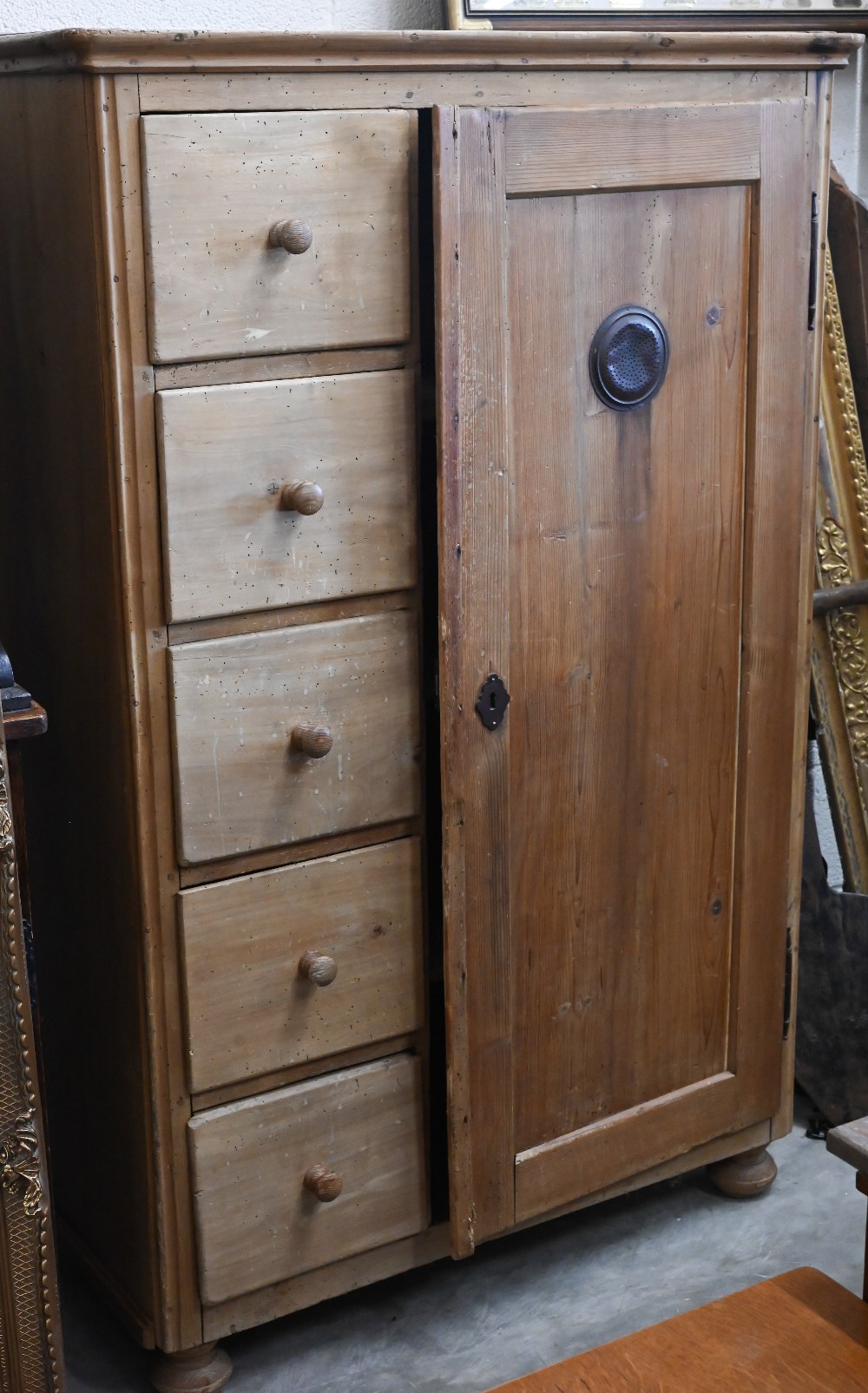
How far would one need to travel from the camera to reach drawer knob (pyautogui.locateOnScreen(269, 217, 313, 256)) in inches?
60.2

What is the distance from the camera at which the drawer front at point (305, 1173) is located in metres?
1.75

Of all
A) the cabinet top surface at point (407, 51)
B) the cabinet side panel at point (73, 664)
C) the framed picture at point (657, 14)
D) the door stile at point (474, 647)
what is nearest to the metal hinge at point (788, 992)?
the door stile at point (474, 647)

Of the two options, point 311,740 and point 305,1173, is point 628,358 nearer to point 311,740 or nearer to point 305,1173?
point 311,740

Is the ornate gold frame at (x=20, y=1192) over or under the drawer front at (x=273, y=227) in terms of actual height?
under

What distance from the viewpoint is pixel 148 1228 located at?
1.76m

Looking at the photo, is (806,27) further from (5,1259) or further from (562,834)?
(5,1259)

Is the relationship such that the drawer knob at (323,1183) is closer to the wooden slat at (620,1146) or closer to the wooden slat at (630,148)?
the wooden slat at (620,1146)

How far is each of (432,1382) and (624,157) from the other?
1.46 metres

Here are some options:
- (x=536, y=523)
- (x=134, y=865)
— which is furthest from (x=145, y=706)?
(x=536, y=523)

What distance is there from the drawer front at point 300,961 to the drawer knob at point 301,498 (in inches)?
16.0

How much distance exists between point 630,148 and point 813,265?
1.06 feet

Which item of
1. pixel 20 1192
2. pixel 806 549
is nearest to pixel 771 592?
pixel 806 549

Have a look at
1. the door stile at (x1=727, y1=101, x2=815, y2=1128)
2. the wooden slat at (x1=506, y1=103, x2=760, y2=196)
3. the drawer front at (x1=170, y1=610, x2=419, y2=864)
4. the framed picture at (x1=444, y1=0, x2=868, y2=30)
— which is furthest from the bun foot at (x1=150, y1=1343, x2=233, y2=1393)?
the framed picture at (x1=444, y1=0, x2=868, y2=30)

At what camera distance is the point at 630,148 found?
5.63 feet
